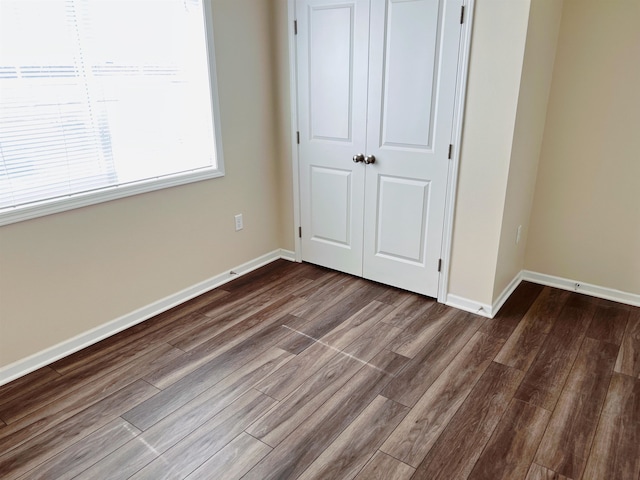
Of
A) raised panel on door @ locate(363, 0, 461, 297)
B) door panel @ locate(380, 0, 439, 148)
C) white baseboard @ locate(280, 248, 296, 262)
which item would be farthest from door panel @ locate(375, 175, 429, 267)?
white baseboard @ locate(280, 248, 296, 262)

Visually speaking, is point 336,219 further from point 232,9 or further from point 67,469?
point 67,469

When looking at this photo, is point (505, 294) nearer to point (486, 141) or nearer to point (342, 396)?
point (486, 141)

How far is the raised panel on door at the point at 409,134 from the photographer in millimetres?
2586

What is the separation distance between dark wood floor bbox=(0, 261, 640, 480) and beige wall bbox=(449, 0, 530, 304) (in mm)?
318

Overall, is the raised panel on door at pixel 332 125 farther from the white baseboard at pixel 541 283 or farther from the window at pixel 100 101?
the white baseboard at pixel 541 283

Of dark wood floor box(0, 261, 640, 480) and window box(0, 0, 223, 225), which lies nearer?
dark wood floor box(0, 261, 640, 480)

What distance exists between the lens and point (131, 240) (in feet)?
8.79

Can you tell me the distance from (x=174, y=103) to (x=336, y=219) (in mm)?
1365

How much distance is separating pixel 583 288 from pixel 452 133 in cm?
151

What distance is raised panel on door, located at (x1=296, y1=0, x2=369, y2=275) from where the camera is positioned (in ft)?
9.52

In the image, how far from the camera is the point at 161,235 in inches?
112

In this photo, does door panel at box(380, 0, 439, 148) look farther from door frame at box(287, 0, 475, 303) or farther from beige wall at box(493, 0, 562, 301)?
beige wall at box(493, 0, 562, 301)

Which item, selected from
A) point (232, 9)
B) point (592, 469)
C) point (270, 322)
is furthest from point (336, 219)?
point (592, 469)

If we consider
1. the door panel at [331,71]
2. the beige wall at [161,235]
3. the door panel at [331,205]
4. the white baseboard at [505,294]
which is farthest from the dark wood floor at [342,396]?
the door panel at [331,71]
